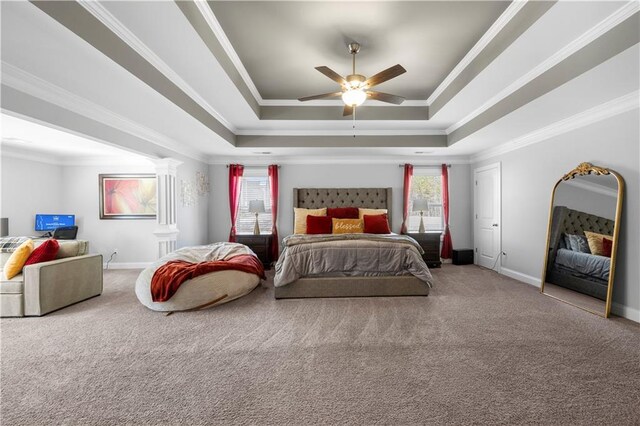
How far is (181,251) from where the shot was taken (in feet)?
14.3

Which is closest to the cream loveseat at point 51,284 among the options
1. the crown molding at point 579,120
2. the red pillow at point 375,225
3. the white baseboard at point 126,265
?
the white baseboard at point 126,265

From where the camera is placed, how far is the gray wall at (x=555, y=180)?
311 centimetres

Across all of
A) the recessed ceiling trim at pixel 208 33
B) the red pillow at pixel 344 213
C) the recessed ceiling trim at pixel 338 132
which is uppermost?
the recessed ceiling trim at pixel 208 33

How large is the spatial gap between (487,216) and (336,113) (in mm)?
3593

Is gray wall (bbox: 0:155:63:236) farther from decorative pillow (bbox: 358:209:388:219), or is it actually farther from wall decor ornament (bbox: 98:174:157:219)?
decorative pillow (bbox: 358:209:388:219)

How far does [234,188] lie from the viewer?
6.23 meters

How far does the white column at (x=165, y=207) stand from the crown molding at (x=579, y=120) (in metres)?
5.71

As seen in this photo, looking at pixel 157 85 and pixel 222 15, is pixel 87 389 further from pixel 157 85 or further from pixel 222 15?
pixel 222 15

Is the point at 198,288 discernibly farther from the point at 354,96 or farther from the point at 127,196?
the point at 127,196

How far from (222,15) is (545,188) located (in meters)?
4.72

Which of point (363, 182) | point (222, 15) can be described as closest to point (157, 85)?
point (222, 15)

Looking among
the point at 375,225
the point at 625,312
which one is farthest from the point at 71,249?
the point at 625,312

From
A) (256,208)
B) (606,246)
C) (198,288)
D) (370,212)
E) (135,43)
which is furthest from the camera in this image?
(256,208)

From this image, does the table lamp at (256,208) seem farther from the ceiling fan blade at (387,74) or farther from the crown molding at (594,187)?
the crown molding at (594,187)
